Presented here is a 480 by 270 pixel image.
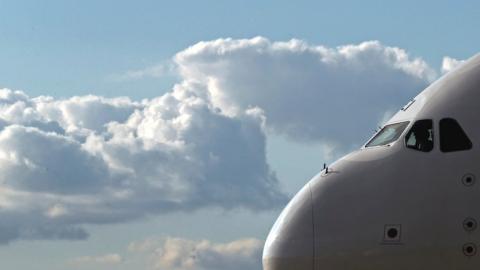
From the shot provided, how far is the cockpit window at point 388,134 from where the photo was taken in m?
34.0

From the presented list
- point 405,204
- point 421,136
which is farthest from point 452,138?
point 405,204

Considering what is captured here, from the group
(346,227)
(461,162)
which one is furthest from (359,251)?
(461,162)

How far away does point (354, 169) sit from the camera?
110ft

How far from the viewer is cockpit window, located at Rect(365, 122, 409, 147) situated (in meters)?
34.0

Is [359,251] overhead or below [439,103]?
below

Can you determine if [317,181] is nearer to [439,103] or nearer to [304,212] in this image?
[304,212]

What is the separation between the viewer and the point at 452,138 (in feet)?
108

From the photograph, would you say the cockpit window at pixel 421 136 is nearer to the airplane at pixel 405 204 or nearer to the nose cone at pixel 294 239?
the airplane at pixel 405 204

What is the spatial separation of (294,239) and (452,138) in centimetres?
449

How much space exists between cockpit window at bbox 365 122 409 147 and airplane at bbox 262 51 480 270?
249 mm

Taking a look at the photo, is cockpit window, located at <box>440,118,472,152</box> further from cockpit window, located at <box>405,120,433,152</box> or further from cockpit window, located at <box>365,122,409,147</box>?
cockpit window, located at <box>365,122,409,147</box>

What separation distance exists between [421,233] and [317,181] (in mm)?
3020

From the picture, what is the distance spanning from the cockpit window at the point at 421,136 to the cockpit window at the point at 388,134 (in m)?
0.41

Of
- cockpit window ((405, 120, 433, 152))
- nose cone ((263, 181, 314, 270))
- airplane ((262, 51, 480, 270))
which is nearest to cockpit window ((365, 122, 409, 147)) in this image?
airplane ((262, 51, 480, 270))
